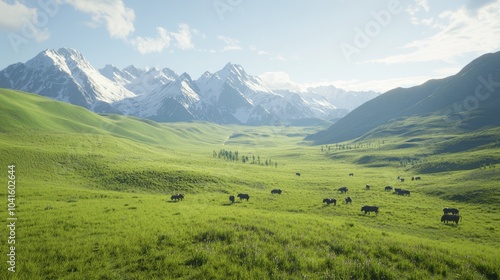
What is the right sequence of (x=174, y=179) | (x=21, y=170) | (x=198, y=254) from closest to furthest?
1. (x=198, y=254)
2. (x=21, y=170)
3. (x=174, y=179)

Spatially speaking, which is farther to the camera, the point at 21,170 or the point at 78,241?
the point at 21,170

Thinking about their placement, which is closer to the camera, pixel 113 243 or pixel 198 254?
pixel 198 254

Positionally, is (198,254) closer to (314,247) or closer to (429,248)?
(314,247)

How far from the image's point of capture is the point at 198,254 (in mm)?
13703

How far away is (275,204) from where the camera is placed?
44281 mm

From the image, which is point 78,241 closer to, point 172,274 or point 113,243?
point 113,243

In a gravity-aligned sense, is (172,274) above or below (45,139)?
below

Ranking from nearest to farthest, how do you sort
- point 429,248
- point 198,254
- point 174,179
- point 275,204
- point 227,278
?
point 227,278 < point 198,254 < point 429,248 < point 275,204 < point 174,179

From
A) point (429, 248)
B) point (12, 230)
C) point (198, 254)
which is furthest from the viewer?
point (12, 230)

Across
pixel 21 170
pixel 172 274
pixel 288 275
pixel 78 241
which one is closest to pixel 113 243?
pixel 78 241

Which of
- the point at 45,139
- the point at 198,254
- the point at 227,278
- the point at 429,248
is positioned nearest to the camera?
the point at 227,278

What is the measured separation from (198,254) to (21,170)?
69.6m

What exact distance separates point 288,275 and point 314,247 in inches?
179

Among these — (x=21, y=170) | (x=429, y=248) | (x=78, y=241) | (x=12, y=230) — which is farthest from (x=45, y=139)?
(x=429, y=248)
